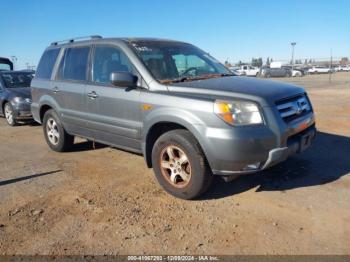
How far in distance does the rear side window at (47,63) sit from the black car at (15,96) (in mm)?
3366

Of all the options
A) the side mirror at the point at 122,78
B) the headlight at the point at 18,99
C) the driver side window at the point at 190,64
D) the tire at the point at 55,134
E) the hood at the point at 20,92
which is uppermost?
the driver side window at the point at 190,64

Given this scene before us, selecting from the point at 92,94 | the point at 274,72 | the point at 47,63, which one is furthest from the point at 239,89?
the point at 274,72

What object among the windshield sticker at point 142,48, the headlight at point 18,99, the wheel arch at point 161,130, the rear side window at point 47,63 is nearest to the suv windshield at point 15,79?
the headlight at point 18,99

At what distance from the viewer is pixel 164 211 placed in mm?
4004

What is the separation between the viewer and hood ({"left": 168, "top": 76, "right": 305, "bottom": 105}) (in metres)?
3.94

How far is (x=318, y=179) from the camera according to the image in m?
4.78

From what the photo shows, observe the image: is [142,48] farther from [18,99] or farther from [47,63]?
[18,99]

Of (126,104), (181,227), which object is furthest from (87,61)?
(181,227)

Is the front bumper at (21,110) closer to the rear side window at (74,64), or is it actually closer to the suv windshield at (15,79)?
the suv windshield at (15,79)

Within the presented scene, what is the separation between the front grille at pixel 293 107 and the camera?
13.3 feet

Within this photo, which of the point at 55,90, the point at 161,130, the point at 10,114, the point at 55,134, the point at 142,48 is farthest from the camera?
the point at 10,114

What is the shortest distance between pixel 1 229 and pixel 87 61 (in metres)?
2.82

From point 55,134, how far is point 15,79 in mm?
5257

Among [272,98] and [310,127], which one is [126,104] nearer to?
[272,98]
